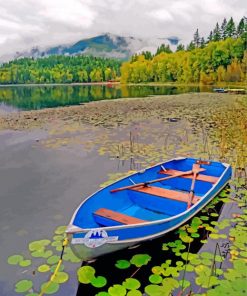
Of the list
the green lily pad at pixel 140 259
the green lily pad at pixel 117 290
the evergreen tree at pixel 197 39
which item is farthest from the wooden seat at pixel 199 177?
the evergreen tree at pixel 197 39

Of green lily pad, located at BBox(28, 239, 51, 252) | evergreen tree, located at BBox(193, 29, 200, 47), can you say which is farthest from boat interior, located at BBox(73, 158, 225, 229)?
evergreen tree, located at BBox(193, 29, 200, 47)

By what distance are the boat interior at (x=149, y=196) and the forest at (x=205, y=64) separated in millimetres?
55671

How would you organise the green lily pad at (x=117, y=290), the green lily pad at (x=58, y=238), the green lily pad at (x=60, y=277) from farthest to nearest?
the green lily pad at (x=58, y=238) → the green lily pad at (x=60, y=277) → the green lily pad at (x=117, y=290)

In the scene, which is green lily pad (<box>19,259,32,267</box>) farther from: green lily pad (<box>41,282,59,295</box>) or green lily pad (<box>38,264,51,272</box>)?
green lily pad (<box>41,282,59,295</box>)

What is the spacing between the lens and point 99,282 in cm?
494

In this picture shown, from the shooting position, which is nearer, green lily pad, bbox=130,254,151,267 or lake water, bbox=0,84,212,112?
green lily pad, bbox=130,254,151,267

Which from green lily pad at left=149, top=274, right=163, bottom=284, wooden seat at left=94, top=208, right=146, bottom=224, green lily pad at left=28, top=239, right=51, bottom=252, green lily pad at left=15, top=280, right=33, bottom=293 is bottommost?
green lily pad at left=15, top=280, right=33, bottom=293

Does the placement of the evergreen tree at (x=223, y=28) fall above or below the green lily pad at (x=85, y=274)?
above

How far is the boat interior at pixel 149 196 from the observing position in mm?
6121

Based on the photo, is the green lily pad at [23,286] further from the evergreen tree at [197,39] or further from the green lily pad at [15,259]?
the evergreen tree at [197,39]

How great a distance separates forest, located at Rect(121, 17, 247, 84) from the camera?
237ft

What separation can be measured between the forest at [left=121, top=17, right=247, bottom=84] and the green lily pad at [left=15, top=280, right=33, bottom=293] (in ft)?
201

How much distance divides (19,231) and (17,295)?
229 cm

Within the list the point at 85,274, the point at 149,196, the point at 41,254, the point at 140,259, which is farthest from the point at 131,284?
the point at 149,196
